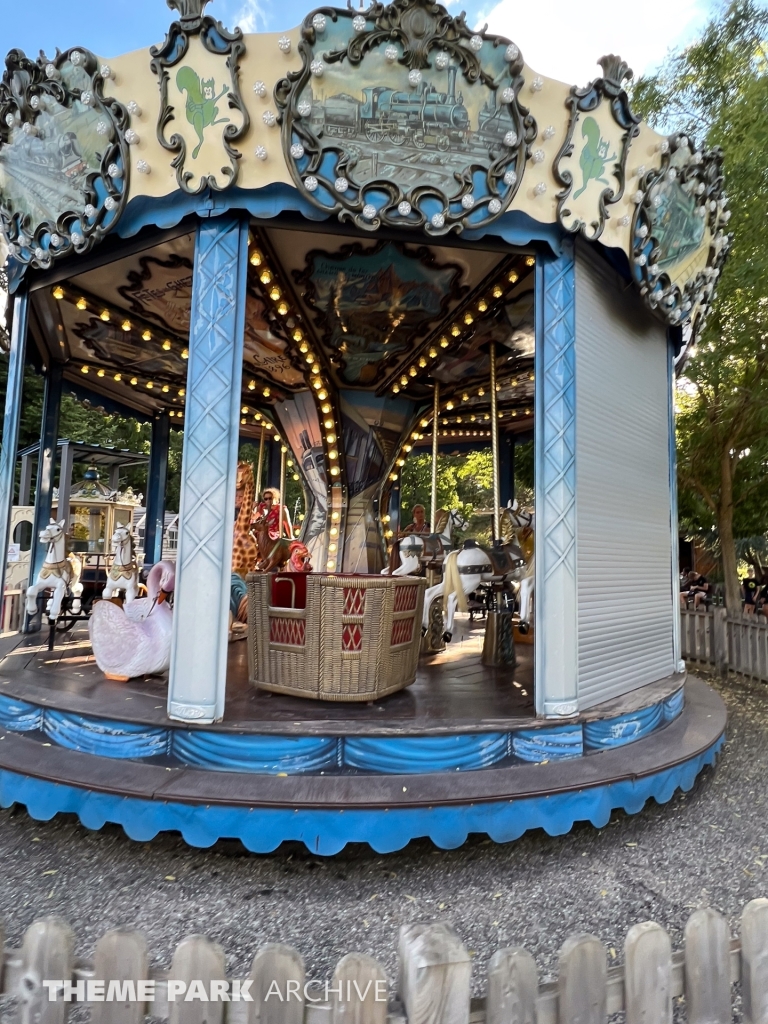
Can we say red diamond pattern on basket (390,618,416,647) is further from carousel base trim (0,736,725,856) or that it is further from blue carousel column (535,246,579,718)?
carousel base trim (0,736,725,856)

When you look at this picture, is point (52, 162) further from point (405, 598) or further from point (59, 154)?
point (405, 598)

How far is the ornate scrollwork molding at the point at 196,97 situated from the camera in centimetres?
364

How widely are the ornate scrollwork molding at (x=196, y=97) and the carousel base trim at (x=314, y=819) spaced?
11.7 ft

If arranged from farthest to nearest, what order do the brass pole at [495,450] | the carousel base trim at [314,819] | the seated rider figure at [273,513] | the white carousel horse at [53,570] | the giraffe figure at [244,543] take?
the giraffe figure at [244,543]
the seated rider figure at [273,513]
the white carousel horse at [53,570]
the brass pole at [495,450]
the carousel base trim at [314,819]

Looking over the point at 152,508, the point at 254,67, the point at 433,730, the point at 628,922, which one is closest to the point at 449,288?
the point at 254,67

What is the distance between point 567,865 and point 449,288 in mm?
4927

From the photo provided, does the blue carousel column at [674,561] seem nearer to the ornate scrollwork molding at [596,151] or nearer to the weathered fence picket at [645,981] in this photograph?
the ornate scrollwork molding at [596,151]

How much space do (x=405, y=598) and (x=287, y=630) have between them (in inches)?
36.6

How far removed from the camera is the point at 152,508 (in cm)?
930

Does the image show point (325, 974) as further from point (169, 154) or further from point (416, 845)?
point (169, 154)

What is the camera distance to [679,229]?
471 cm

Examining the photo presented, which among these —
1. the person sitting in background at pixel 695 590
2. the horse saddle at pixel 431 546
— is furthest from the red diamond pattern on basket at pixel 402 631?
the person sitting in background at pixel 695 590

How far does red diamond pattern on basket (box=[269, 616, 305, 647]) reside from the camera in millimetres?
4055

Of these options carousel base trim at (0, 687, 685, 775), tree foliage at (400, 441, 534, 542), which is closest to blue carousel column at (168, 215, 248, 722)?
carousel base trim at (0, 687, 685, 775)
